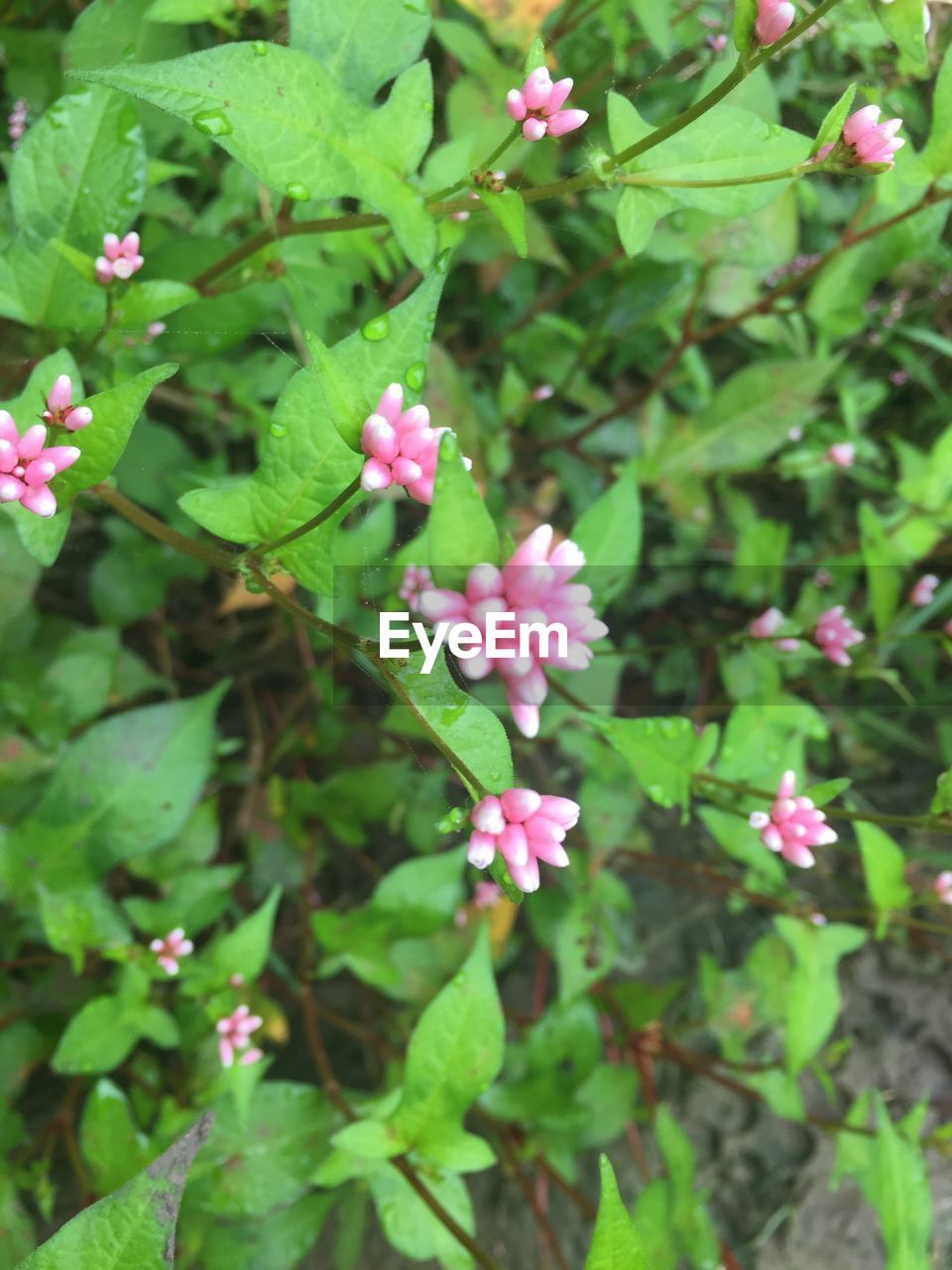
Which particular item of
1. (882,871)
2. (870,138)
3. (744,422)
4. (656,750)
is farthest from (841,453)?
(870,138)

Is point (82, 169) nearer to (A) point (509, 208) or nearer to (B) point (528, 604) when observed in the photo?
(A) point (509, 208)

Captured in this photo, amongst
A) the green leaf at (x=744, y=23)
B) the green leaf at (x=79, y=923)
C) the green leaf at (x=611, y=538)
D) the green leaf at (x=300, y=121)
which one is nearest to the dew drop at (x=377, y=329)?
the green leaf at (x=300, y=121)

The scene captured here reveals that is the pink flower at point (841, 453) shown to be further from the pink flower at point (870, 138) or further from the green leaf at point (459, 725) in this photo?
the green leaf at point (459, 725)

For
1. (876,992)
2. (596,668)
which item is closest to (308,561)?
→ (596,668)

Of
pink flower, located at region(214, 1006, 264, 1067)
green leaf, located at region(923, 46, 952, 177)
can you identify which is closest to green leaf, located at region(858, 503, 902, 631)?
green leaf, located at region(923, 46, 952, 177)

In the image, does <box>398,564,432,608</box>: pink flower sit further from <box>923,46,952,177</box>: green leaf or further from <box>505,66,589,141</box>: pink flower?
<box>923,46,952,177</box>: green leaf

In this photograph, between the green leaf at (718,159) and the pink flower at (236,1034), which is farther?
the pink flower at (236,1034)
